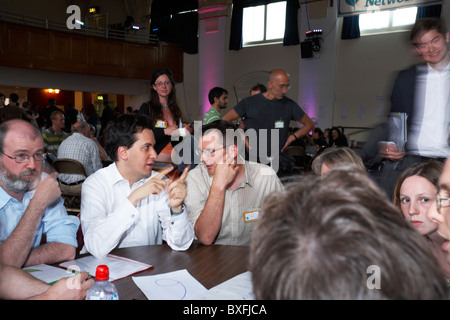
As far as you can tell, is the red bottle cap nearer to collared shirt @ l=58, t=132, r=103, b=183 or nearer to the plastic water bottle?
the plastic water bottle

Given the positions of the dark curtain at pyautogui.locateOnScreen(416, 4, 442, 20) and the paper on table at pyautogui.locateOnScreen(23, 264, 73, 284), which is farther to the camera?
the dark curtain at pyautogui.locateOnScreen(416, 4, 442, 20)

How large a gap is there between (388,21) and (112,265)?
10.1 m

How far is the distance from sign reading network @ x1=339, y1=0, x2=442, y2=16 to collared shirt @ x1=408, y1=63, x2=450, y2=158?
3.68m

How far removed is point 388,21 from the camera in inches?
373

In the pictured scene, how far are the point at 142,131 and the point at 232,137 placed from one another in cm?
53

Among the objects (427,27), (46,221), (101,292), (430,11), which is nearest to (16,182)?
(46,221)

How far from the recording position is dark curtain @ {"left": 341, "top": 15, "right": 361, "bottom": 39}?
380 inches

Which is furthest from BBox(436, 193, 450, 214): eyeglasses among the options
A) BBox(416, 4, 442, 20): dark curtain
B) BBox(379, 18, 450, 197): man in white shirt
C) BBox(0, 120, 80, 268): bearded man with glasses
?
BBox(416, 4, 442, 20): dark curtain

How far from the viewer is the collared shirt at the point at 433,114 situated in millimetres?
2322

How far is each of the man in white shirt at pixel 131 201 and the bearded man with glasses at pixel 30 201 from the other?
112 mm

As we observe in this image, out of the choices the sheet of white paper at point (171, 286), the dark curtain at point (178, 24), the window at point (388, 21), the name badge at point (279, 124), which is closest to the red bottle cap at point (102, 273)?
the sheet of white paper at point (171, 286)

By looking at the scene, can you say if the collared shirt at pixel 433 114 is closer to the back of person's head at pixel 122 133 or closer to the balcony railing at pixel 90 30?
the back of person's head at pixel 122 133

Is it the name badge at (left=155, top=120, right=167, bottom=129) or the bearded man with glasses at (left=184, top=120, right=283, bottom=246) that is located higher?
the name badge at (left=155, top=120, right=167, bottom=129)
